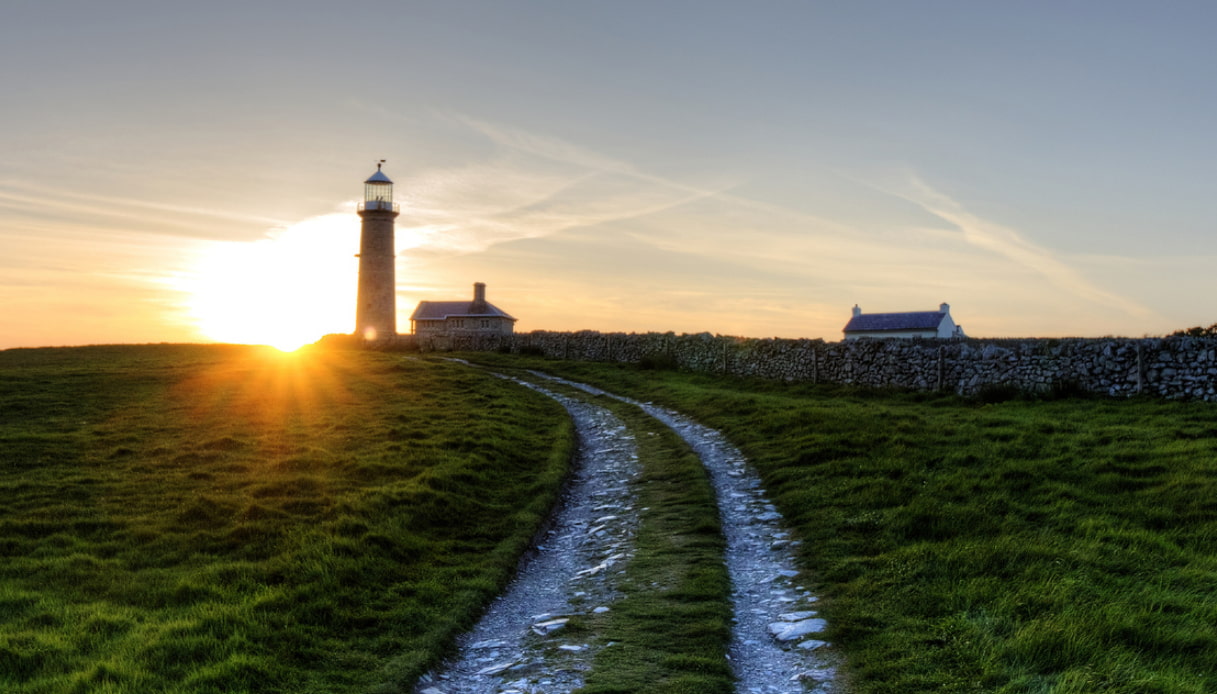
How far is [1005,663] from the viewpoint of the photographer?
301 inches

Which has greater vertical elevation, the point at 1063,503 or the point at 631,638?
the point at 1063,503

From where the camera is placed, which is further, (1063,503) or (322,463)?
(322,463)

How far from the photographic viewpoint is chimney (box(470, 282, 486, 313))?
94.7 m

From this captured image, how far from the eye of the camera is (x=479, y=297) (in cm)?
9569

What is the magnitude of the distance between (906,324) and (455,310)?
177 feet

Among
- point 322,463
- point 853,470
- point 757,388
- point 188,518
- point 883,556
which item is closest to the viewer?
point 883,556

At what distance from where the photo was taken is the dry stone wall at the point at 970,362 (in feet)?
78.7

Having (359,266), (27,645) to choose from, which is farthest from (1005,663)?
(359,266)

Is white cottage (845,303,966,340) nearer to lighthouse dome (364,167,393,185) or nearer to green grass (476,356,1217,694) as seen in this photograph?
lighthouse dome (364,167,393,185)

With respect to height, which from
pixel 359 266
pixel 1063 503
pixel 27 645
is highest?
pixel 359 266

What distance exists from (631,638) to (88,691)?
18.5 ft

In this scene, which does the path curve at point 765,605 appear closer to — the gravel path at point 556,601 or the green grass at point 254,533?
the gravel path at point 556,601

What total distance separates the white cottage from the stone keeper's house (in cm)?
4156

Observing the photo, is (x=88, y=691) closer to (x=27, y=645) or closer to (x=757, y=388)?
(x=27, y=645)
